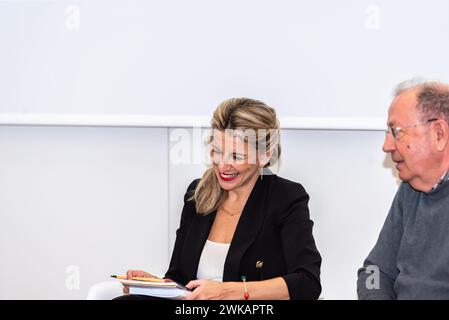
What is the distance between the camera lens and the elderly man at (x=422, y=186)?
2.02 meters

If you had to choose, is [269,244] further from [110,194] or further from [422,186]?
[110,194]

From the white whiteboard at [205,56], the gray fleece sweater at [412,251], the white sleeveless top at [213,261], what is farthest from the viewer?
the white whiteboard at [205,56]

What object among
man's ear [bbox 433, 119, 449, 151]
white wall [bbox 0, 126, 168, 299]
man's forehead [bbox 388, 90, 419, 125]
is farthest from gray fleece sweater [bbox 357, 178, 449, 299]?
white wall [bbox 0, 126, 168, 299]

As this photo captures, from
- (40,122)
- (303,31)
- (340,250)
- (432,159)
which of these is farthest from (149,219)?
(432,159)

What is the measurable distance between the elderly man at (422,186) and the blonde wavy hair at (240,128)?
1.78 feet

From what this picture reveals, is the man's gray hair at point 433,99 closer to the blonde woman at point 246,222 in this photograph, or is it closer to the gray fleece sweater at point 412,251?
the gray fleece sweater at point 412,251

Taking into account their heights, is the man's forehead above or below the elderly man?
above

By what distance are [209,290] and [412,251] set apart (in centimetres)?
65

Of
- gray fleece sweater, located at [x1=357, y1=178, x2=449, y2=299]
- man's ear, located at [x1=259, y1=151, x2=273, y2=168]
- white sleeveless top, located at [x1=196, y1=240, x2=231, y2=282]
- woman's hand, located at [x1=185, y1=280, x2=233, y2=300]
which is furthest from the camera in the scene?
man's ear, located at [x1=259, y1=151, x2=273, y2=168]

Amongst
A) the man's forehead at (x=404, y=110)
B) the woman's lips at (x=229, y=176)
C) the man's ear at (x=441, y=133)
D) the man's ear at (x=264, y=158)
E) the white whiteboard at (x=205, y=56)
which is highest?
the white whiteboard at (x=205, y=56)

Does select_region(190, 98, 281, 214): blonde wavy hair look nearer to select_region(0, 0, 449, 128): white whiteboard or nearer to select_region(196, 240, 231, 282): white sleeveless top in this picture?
select_region(196, 240, 231, 282): white sleeveless top

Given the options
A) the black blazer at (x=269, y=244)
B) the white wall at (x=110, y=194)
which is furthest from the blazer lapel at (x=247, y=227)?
the white wall at (x=110, y=194)

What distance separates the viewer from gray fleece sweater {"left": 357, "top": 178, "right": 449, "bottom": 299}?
78.8 inches

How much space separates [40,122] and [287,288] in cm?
123
